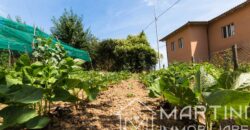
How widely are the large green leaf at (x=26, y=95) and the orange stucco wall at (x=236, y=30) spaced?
16.0 meters

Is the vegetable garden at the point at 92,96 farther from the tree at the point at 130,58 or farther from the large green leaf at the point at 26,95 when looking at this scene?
the tree at the point at 130,58

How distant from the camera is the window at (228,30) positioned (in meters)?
18.6

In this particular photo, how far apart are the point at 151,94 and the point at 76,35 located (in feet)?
61.5

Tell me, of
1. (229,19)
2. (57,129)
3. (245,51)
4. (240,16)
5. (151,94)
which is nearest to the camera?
(57,129)

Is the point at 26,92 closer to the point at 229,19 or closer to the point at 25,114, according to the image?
the point at 25,114

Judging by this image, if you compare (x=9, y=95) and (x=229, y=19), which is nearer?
(x=9, y=95)

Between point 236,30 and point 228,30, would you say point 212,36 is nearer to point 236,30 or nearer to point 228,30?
point 228,30

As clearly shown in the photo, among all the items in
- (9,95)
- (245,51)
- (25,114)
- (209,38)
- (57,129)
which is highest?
(209,38)

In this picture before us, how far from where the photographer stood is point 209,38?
2133 centimetres

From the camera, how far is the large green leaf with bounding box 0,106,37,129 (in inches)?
78.5

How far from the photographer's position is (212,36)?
68.4 feet

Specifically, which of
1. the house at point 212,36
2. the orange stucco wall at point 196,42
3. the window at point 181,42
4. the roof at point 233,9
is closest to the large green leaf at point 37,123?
the house at point 212,36

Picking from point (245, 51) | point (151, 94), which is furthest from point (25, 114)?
point (245, 51)

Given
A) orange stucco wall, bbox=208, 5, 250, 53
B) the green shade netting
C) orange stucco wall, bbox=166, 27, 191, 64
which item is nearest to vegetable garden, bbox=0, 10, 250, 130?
the green shade netting
